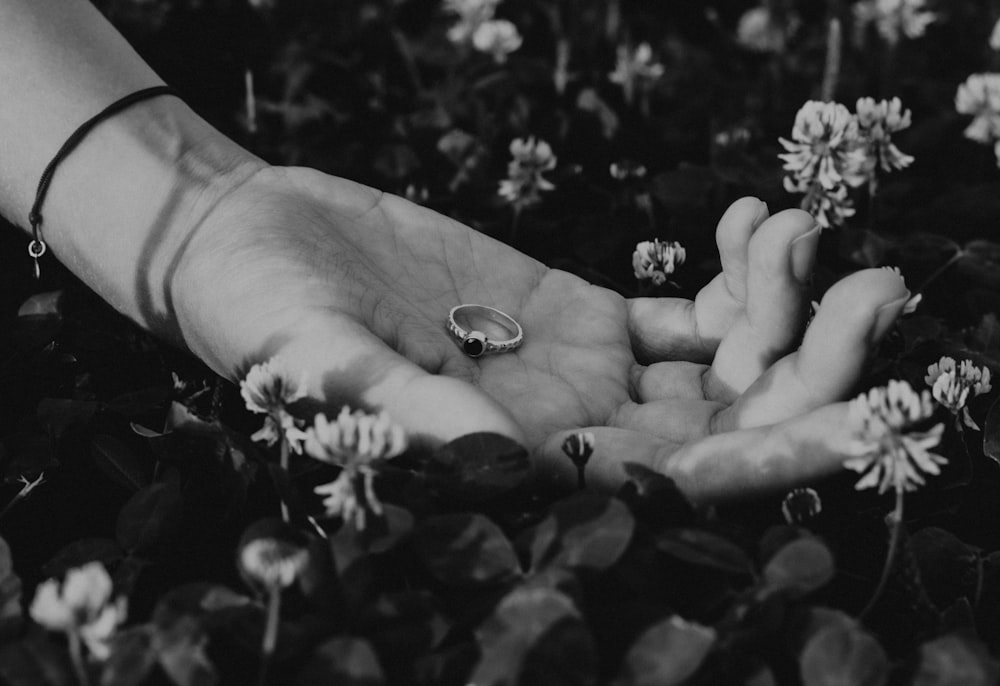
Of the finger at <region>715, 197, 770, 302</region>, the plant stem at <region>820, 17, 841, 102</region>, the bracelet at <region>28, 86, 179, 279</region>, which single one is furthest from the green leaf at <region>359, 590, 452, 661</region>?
the plant stem at <region>820, 17, 841, 102</region>

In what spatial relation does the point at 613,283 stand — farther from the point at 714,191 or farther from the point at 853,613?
the point at 853,613

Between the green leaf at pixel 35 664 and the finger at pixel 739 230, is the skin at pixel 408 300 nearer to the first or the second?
the finger at pixel 739 230

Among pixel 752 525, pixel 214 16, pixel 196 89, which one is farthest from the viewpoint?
pixel 214 16

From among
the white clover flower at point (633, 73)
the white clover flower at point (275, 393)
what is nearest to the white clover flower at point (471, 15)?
the white clover flower at point (633, 73)

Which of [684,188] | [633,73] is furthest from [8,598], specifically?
[633,73]

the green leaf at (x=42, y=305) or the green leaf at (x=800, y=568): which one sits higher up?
the green leaf at (x=42, y=305)

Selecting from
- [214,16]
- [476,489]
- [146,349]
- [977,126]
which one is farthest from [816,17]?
[476,489]

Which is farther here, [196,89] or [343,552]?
[196,89]

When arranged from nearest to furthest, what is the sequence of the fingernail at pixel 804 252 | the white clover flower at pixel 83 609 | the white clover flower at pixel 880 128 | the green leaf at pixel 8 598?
the white clover flower at pixel 83 609, the green leaf at pixel 8 598, the fingernail at pixel 804 252, the white clover flower at pixel 880 128
